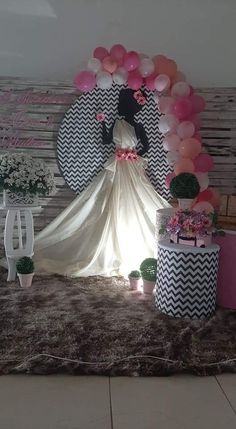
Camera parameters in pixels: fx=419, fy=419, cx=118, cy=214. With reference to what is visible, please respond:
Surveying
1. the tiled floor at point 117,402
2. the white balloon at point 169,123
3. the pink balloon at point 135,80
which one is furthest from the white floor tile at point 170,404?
the pink balloon at point 135,80

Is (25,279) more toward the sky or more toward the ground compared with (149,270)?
more toward the ground

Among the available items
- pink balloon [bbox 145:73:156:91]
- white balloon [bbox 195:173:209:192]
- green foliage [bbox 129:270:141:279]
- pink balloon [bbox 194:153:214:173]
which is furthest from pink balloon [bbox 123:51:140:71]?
green foliage [bbox 129:270:141:279]

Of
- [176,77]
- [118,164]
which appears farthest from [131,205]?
[176,77]

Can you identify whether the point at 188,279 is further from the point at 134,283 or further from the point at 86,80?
the point at 86,80

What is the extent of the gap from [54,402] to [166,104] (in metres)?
2.28

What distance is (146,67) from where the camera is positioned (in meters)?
3.26

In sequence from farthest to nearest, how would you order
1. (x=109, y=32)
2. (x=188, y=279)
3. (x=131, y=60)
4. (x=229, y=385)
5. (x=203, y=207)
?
(x=109, y=32) < (x=131, y=60) < (x=203, y=207) < (x=188, y=279) < (x=229, y=385)

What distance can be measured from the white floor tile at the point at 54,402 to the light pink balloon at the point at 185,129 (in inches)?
74.7

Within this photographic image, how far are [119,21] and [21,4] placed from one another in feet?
2.83

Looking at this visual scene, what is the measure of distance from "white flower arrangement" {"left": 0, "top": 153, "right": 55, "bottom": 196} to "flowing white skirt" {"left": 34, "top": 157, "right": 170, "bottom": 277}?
49 centimetres

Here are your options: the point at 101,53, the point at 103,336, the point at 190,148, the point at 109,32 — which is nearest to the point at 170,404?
the point at 103,336

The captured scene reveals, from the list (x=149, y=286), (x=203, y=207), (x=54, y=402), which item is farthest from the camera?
(x=149, y=286)

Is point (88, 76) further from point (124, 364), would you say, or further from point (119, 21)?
point (124, 364)

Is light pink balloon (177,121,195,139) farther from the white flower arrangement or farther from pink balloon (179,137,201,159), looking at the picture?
the white flower arrangement
